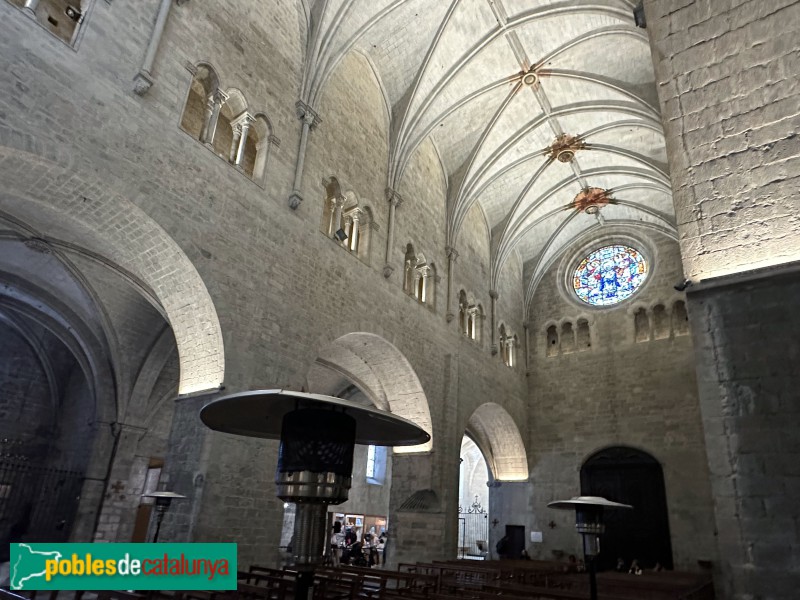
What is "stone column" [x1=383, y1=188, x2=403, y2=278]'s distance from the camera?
1341cm

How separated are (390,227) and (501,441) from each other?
10562 mm

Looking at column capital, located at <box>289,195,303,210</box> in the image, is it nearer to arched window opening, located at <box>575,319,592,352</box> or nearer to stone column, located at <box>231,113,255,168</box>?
stone column, located at <box>231,113,255,168</box>

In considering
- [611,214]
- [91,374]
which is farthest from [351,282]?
[611,214]

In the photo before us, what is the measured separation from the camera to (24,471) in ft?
52.0

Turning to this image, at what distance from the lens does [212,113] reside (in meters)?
9.70

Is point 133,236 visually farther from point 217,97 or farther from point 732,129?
point 732,129

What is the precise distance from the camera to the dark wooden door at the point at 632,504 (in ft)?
54.9

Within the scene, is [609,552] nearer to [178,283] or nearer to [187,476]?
[187,476]

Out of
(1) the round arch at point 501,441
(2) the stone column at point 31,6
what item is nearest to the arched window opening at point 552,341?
(1) the round arch at point 501,441

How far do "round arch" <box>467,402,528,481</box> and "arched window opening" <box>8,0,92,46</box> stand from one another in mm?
15517

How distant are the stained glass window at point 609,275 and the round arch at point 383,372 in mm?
10416

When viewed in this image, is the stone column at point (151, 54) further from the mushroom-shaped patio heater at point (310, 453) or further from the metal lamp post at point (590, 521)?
the metal lamp post at point (590, 521)

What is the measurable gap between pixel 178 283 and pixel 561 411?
51.5ft

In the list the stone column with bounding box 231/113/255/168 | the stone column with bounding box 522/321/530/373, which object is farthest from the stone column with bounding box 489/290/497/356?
the stone column with bounding box 231/113/255/168
